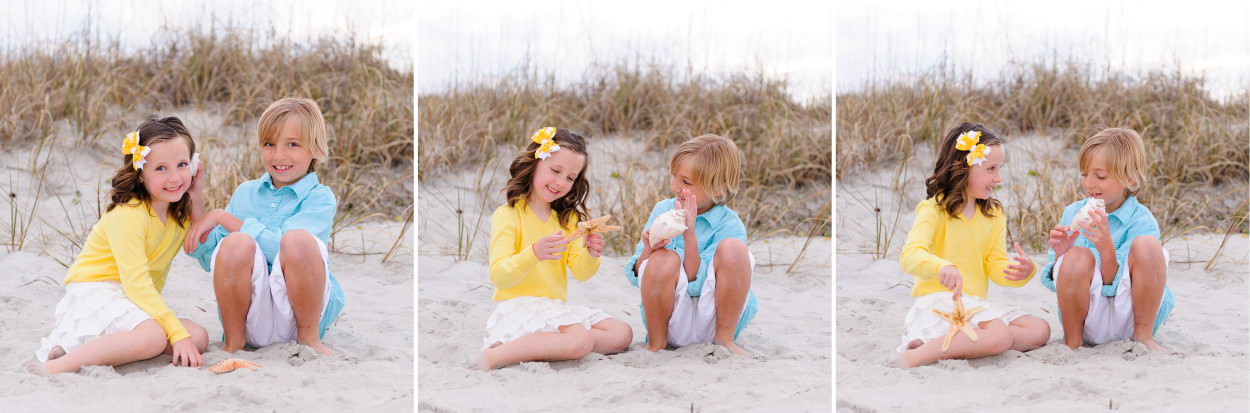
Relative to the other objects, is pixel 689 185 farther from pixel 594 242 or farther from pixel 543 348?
pixel 543 348

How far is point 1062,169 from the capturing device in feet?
16.5

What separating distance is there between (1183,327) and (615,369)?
7.15 feet

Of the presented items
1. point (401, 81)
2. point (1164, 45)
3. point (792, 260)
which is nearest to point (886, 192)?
point (792, 260)

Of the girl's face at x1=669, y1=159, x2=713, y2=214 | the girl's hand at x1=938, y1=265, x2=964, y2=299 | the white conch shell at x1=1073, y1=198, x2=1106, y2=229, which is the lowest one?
the girl's hand at x1=938, y1=265, x2=964, y2=299

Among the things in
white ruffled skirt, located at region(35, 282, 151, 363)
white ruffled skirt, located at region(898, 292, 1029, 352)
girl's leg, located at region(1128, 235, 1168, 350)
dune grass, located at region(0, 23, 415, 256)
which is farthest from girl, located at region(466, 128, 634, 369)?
dune grass, located at region(0, 23, 415, 256)

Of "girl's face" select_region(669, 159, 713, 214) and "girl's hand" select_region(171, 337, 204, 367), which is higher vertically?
"girl's face" select_region(669, 159, 713, 214)

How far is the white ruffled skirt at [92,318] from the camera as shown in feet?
10.8

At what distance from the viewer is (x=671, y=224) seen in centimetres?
344

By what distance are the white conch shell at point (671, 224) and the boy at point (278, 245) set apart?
43.5 inches

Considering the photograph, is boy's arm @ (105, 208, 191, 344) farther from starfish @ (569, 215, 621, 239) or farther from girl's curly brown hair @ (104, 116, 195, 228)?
starfish @ (569, 215, 621, 239)

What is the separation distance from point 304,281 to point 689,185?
1306mm

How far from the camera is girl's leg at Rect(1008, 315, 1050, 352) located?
3617 millimetres

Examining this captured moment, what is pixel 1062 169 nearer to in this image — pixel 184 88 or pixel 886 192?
pixel 886 192

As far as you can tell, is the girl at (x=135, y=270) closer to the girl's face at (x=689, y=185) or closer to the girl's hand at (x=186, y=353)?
the girl's hand at (x=186, y=353)
